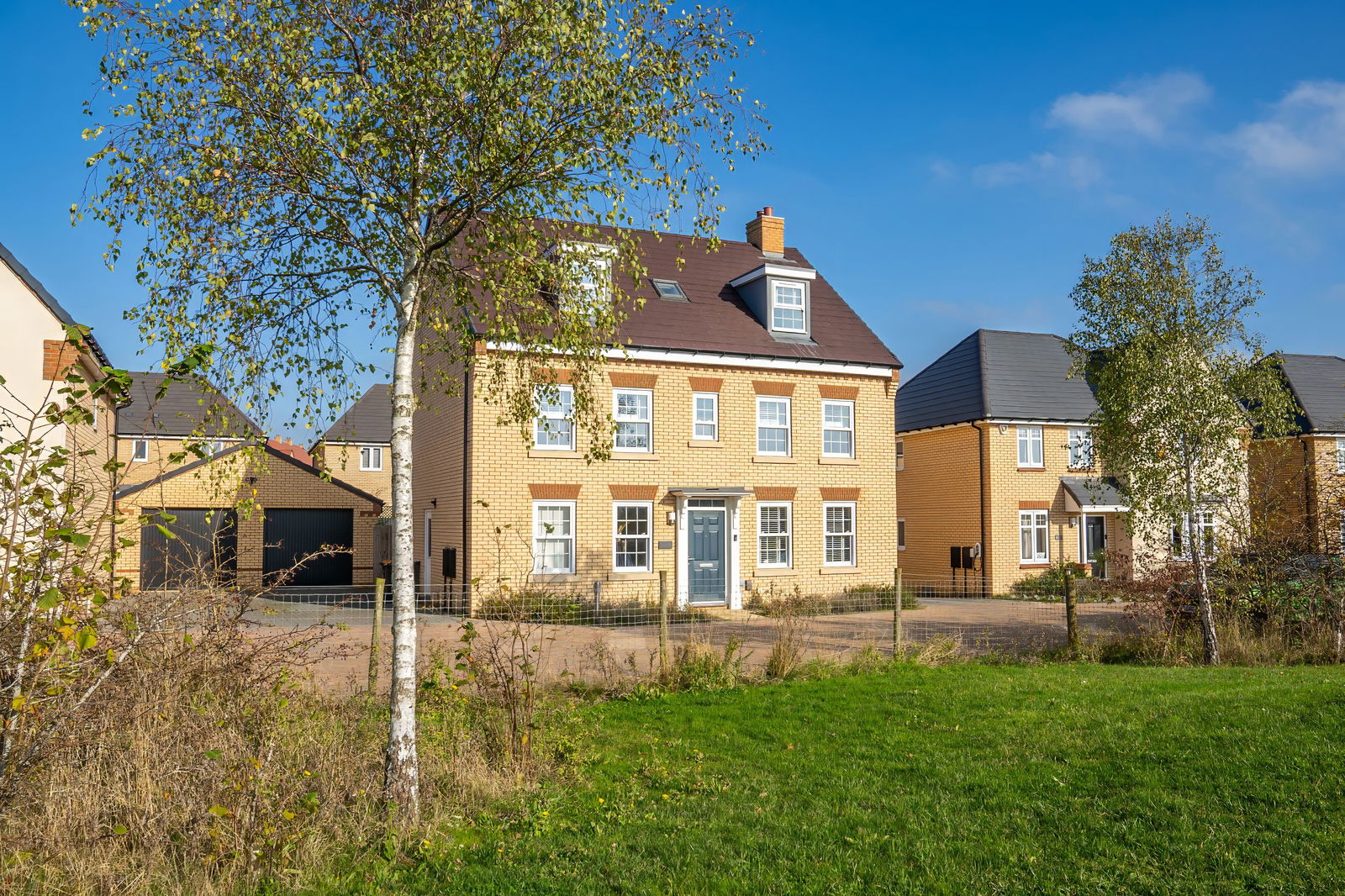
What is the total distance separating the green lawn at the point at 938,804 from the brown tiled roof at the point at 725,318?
13.6 metres

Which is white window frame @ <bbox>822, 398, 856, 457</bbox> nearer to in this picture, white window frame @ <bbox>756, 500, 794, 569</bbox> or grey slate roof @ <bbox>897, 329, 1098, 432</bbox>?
white window frame @ <bbox>756, 500, 794, 569</bbox>

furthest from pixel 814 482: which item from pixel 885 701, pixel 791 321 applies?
pixel 885 701

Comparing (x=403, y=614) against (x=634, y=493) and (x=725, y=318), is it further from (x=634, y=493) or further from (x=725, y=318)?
(x=725, y=318)

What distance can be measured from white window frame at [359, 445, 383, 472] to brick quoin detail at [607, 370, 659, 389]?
21.5 m

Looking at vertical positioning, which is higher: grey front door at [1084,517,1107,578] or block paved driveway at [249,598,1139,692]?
grey front door at [1084,517,1107,578]

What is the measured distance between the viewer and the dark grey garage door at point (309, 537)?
97.2 ft

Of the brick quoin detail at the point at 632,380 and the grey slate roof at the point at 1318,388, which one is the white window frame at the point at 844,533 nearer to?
the brick quoin detail at the point at 632,380

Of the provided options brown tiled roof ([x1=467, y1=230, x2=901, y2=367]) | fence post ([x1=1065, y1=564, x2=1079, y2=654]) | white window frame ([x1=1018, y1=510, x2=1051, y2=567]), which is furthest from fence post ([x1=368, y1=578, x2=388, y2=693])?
white window frame ([x1=1018, y1=510, x2=1051, y2=567])

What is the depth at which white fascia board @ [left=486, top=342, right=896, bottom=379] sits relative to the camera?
2189 centimetres

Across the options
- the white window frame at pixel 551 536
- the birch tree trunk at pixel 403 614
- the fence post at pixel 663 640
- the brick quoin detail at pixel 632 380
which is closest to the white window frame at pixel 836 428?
the brick quoin detail at pixel 632 380

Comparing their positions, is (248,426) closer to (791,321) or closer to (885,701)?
(885,701)

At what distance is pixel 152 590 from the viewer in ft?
22.2

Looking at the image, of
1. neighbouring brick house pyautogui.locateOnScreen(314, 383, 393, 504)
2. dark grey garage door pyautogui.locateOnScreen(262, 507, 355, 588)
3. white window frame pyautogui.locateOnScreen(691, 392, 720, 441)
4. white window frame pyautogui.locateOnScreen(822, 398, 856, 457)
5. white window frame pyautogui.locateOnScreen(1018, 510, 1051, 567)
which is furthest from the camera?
neighbouring brick house pyautogui.locateOnScreen(314, 383, 393, 504)

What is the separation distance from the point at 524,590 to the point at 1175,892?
553cm
